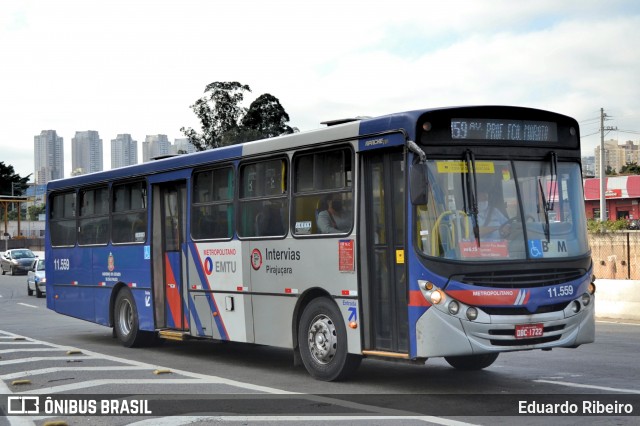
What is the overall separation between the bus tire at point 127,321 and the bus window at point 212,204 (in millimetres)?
2551

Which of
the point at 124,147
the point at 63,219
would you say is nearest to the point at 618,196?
the point at 63,219

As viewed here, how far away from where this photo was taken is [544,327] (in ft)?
33.2

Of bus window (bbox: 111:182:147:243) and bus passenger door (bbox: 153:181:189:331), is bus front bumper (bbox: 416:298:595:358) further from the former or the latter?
bus window (bbox: 111:182:147:243)

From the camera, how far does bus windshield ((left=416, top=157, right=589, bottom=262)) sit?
395 inches

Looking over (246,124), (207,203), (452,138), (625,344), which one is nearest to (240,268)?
(207,203)

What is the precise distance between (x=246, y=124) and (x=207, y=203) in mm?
50051

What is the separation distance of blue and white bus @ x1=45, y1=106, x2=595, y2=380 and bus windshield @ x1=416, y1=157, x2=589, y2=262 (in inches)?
0.6

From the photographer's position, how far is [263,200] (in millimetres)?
12734

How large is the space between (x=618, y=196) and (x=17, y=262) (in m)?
49.8

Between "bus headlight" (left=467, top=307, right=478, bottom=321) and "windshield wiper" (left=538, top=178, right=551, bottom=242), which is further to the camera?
"windshield wiper" (left=538, top=178, right=551, bottom=242)

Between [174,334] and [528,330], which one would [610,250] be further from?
[528,330]

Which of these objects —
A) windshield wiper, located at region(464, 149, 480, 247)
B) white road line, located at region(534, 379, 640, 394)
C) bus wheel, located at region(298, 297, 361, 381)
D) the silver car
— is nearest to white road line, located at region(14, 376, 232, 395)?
bus wheel, located at region(298, 297, 361, 381)

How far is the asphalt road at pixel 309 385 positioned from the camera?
898cm

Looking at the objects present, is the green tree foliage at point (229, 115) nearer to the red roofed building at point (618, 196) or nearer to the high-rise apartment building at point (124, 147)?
the red roofed building at point (618, 196)
